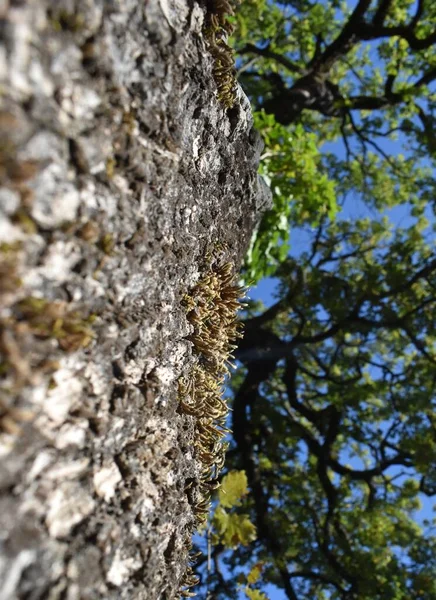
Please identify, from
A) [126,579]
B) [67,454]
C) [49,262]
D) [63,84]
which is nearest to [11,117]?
[63,84]

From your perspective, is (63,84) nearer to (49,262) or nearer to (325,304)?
(49,262)

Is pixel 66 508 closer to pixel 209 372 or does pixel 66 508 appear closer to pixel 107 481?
pixel 107 481

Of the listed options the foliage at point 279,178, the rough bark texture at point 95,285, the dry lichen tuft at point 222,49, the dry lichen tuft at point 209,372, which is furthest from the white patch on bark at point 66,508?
the foliage at point 279,178

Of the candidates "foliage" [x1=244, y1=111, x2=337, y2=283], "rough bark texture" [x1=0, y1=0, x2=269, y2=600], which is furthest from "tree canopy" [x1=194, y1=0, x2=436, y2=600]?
"rough bark texture" [x1=0, y1=0, x2=269, y2=600]

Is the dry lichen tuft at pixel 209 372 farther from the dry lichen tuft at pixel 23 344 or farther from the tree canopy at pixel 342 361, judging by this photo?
the tree canopy at pixel 342 361

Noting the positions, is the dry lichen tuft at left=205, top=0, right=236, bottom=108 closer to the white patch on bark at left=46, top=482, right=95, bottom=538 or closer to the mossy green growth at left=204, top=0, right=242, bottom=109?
the mossy green growth at left=204, top=0, right=242, bottom=109

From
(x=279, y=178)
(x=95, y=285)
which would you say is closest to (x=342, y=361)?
(x=279, y=178)
